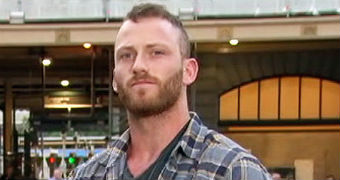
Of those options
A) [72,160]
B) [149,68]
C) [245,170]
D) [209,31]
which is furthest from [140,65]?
[72,160]

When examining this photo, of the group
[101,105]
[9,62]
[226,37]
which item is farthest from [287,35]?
[9,62]

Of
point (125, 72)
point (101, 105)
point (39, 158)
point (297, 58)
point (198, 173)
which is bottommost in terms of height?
point (39, 158)

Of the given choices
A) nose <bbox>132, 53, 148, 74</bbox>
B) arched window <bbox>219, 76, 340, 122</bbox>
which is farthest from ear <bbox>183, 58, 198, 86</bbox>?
arched window <bbox>219, 76, 340, 122</bbox>

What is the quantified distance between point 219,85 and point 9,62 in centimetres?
550

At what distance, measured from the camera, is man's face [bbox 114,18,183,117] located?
1.64 metres

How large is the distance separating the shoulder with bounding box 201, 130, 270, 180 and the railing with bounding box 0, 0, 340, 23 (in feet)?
45.3

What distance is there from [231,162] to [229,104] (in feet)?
55.3

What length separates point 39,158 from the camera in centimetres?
1859

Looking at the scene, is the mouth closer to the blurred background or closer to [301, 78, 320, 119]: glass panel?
the blurred background

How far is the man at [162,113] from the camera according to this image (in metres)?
1.59

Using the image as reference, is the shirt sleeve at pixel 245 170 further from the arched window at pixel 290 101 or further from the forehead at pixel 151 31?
the arched window at pixel 290 101

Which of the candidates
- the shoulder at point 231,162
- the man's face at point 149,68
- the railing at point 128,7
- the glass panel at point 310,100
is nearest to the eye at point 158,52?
the man's face at point 149,68

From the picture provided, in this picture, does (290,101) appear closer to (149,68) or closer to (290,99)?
(290,99)

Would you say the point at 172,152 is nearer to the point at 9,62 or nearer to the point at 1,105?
the point at 9,62
